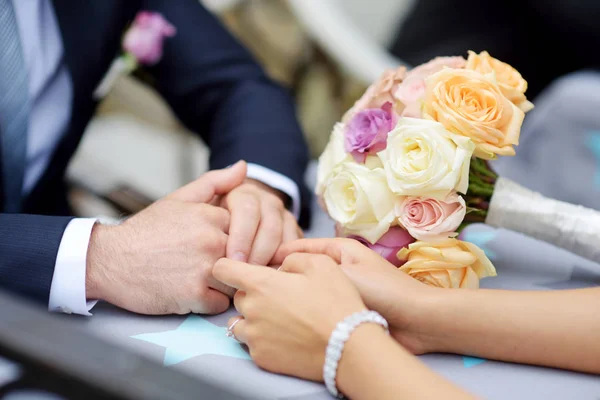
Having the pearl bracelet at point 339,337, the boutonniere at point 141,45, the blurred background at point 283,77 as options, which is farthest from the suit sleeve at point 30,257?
the blurred background at point 283,77

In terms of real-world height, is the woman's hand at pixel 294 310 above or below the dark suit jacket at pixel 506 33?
below

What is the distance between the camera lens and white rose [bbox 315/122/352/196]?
0.81 metres

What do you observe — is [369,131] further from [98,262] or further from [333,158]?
[98,262]

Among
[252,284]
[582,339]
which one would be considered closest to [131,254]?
[252,284]

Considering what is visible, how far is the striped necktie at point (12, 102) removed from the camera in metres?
0.97

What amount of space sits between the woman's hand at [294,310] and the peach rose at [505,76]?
0.31 metres

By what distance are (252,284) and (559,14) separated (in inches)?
71.3

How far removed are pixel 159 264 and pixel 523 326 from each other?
1.45ft

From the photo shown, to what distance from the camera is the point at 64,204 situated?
1300 millimetres

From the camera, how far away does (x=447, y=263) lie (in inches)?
29.5

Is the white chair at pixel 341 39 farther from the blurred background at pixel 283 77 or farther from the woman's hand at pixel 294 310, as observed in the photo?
the woman's hand at pixel 294 310

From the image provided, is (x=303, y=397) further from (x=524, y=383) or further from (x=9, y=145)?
(x=9, y=145)

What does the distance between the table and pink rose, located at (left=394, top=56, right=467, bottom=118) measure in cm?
27

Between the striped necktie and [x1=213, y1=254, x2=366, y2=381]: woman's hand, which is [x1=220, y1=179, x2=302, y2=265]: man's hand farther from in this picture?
the striped necktie
